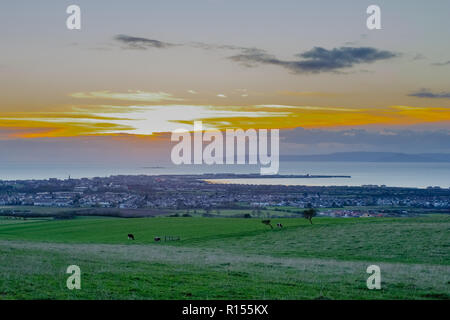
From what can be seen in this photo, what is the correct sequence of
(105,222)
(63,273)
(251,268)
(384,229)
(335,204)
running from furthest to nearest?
(335,204) < (105,222) < (384,229) < (251,268) < (63,273)

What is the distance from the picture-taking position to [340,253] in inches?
1393

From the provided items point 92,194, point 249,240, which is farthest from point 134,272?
point 92,194

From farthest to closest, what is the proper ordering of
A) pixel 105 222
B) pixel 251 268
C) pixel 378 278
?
1. pixel 105 222
2. pixel 251 268
3. pixel 378 278

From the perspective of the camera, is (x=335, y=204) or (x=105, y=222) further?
(x=335, y=204)

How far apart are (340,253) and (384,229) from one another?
37.3 feet

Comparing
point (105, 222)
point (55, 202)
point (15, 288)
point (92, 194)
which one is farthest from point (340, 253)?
point (92, 194)

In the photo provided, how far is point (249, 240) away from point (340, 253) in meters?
12.5

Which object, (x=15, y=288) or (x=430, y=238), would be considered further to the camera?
(x=430, y=238)

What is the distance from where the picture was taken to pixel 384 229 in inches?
1748
